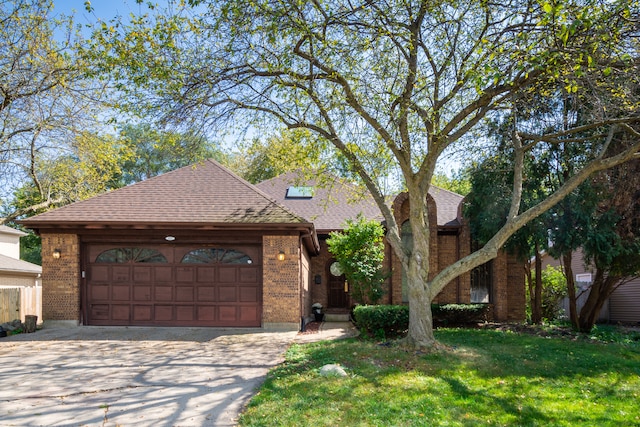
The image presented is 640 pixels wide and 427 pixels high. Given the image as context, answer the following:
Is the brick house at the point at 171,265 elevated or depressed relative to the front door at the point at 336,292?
elevated

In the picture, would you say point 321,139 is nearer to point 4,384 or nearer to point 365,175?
point 365,175

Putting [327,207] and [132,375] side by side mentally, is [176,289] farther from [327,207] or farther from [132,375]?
[327,207]

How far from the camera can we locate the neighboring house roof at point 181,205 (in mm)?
11656

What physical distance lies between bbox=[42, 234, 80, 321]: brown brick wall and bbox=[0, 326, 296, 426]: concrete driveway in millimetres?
850

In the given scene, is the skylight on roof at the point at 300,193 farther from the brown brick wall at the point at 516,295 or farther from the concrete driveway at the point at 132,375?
the concrete driveway at the point at 132,375

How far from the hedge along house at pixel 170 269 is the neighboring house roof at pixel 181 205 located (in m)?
0.06

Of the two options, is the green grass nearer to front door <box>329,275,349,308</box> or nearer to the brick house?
the brick house

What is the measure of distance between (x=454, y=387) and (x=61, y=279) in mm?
10394

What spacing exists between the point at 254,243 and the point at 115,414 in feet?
22.8

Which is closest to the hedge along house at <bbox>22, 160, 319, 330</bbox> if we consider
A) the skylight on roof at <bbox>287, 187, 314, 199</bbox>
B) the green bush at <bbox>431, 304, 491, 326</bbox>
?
the green bush at <bbox>431, 304, 491, 326</bbox>

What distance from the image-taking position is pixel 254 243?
12.1 metres

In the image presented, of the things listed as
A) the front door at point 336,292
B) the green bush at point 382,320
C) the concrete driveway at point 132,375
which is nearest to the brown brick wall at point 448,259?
the front door at point 336,292

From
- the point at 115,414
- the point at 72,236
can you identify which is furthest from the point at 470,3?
the point at 72,236

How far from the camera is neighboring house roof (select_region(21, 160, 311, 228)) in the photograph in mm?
11656
